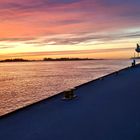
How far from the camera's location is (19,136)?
757 centimetres

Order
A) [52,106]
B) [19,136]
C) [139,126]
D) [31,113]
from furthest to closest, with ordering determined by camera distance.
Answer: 1. [52,106]
2. [31,113]
3. [139,126]
4. [19,136]

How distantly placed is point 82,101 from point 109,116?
11.5ft

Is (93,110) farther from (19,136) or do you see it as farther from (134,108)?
(19,136)

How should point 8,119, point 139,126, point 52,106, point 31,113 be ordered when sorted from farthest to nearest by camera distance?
point 52,106, point 31,113, point 8,119, point 139,126

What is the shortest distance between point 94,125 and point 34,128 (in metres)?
1.61

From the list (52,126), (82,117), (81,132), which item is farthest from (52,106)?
(81,132)

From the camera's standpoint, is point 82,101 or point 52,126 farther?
point 82,101

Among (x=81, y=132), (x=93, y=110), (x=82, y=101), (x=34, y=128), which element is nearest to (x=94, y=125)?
(x=81, y=132)

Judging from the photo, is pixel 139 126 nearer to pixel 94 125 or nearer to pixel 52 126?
pixel 94 125

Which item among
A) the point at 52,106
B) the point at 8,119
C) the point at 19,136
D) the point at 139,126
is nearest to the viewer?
the point at 19,136

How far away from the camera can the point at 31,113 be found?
34.7ft

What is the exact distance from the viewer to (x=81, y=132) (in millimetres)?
7832

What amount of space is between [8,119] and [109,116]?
3104mm

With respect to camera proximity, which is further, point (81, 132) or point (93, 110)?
point (93, 110)
